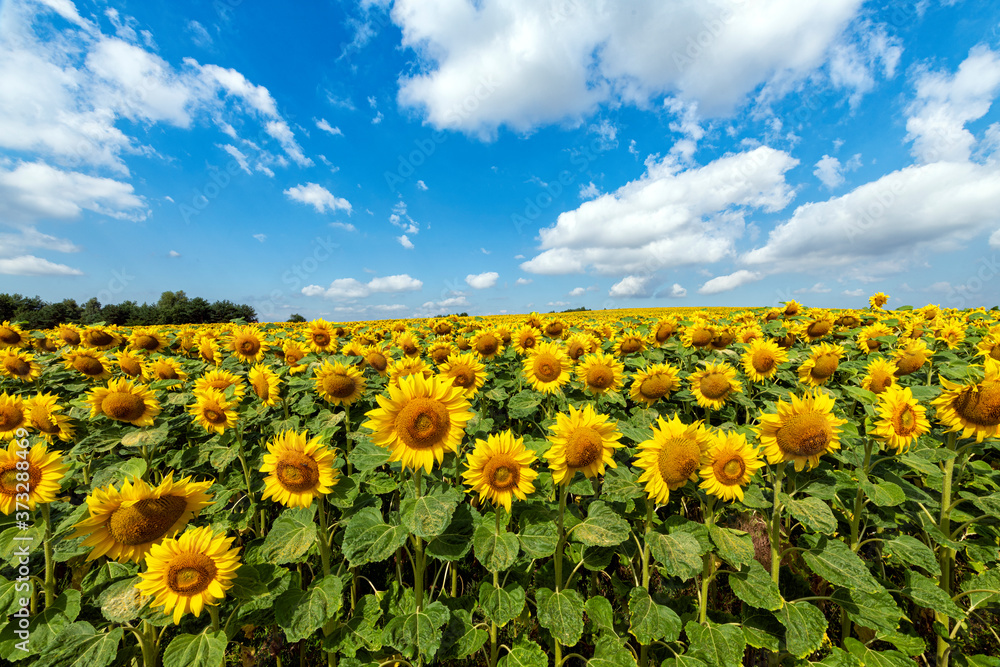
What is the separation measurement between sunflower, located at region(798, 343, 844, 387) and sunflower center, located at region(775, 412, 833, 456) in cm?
214

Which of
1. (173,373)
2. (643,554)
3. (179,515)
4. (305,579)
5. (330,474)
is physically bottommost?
(305,579)

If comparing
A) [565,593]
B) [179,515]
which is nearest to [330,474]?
[179,515]

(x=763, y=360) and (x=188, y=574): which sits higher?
(x=763, y=360)

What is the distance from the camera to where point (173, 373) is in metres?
5.32

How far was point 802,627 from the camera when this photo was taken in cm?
246

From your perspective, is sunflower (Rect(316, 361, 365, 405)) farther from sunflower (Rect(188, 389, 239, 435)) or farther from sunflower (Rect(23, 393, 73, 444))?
sunflower (Rect(23, 393, 73, 444))

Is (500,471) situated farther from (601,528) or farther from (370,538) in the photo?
(370,538)

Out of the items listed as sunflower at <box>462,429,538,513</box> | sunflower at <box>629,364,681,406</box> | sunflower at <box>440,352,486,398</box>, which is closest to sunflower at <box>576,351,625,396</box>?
sunflower at <box>629,364,681,406</box>

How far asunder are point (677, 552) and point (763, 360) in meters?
3.73

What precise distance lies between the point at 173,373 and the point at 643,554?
21.3 ft

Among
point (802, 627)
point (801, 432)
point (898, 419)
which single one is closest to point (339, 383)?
point (801, 432)

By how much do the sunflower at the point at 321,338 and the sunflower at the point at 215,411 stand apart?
278 centimetres

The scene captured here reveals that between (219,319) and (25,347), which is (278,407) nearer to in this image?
(25,347)

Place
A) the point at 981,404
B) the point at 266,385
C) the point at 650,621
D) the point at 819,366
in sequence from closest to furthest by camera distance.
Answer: the point at 650,621 → the point at 981,404 → the point at 819,366 → the point at 266,385
